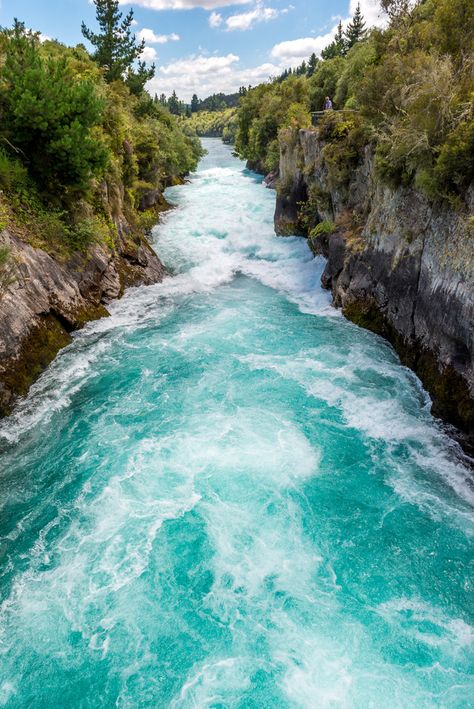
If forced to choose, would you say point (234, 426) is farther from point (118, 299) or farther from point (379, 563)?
point (118, 299)

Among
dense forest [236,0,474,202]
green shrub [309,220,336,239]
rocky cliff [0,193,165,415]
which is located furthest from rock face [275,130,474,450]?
rocky cliff [0,193,165,415]

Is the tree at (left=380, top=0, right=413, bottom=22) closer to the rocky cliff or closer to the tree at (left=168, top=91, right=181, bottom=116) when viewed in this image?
the rocky cliff

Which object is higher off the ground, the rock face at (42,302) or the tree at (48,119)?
the tree at (48,119)

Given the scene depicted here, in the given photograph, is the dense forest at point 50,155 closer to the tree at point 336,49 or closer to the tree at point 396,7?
the tree at point 396,7

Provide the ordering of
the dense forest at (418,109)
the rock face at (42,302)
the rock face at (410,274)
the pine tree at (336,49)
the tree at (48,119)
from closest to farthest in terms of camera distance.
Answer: the rock face at (410,274) → the dense forest at (418,109) → the rock face at (42,302) → the tree at (48,119) → the pine tree at (336,49)

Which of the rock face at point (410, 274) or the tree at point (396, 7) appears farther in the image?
the tree at point (396, 7)

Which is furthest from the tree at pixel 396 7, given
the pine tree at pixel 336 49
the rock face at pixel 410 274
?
the pine tree at pixel 336 49
